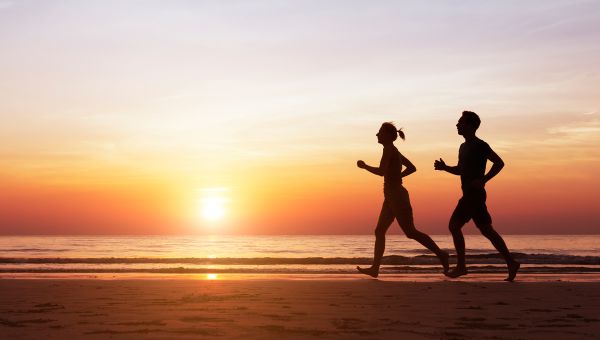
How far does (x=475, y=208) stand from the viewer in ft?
32.2

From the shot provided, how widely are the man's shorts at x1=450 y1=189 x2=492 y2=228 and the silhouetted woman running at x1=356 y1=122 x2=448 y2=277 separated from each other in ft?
2.51

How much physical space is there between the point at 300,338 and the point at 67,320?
2035 millimetres

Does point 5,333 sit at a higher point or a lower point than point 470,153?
lower

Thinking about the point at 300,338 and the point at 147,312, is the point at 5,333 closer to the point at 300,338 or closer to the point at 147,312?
the point at 147,312

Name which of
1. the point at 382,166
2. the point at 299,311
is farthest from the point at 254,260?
the point at 299,311

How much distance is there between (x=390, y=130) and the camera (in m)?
10.6

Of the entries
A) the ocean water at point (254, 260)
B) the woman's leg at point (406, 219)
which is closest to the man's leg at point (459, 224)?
the woman's leg at point (406, 219)

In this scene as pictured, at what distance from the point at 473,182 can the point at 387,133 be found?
1.55 metres

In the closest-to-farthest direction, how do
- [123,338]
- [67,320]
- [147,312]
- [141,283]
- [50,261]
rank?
[123,338]
[67,320]
[147,312]
[141,283]
[50,261]

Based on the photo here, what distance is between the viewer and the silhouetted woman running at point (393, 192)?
10.4 m

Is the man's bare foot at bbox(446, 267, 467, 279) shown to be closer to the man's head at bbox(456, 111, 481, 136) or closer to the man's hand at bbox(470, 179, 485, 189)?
the man's hand at bbox(470, 179, 485, 189)

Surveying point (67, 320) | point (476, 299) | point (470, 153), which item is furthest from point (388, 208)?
point (67, 320)

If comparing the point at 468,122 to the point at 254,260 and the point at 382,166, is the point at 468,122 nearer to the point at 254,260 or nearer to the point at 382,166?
the point at 382,166

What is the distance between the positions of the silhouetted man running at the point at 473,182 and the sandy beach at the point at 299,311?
1016 millimetres
